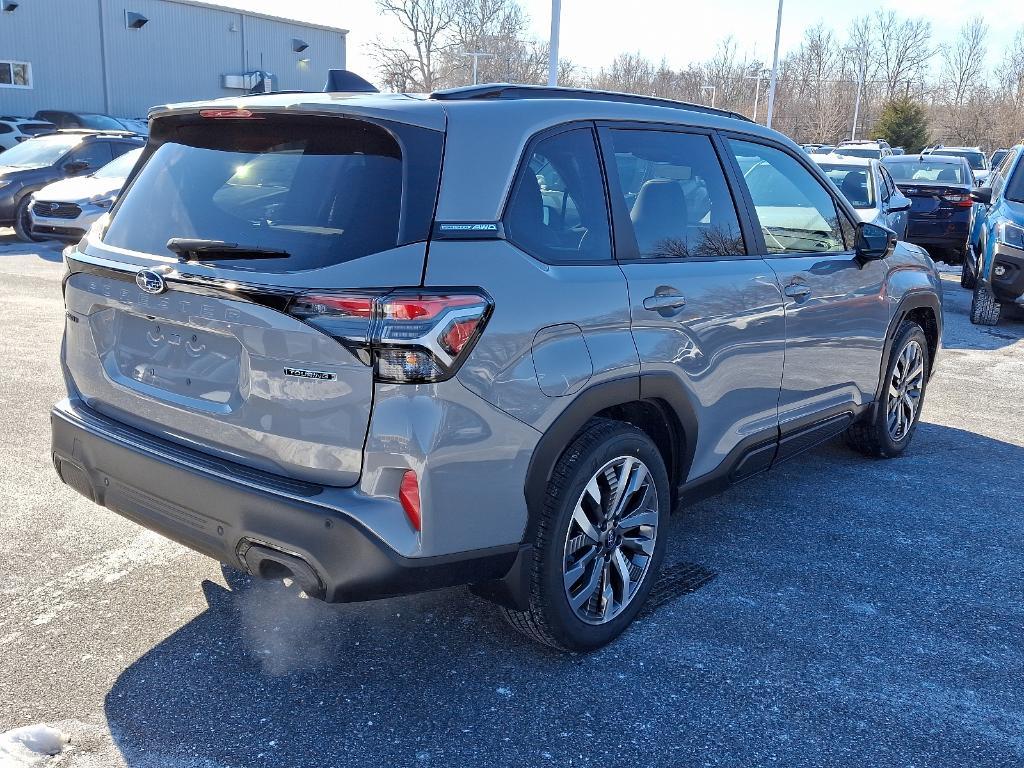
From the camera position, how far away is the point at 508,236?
291cm

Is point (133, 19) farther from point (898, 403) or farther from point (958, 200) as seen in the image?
point (898, 403)

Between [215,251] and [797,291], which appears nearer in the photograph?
[215,251]

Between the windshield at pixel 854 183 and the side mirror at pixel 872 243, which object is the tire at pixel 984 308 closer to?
the windshield at pixel 854 183

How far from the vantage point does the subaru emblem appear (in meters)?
2.90

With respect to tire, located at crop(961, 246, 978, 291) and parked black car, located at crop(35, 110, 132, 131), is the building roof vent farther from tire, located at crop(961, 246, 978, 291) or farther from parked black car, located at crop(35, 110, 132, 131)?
tire, located at crop(961, 246, 978, 291)

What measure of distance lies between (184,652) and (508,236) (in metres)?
1.74

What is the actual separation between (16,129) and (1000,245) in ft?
80.1

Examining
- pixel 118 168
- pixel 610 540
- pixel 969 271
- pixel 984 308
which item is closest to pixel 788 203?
pixel 610 540

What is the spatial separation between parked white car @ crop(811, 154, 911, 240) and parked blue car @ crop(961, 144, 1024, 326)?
2.83 ft

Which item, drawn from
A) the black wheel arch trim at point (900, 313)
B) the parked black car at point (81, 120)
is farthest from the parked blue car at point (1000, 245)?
the parked black car at point (81, 120)

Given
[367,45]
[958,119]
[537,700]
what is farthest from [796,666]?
[367,45]

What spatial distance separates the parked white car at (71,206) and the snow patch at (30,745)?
1160 centimetres

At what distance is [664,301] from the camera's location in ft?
11.1

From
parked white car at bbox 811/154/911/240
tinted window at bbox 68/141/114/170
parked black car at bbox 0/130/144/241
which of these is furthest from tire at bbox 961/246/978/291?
tinted window at bbox 68/141/114/170
